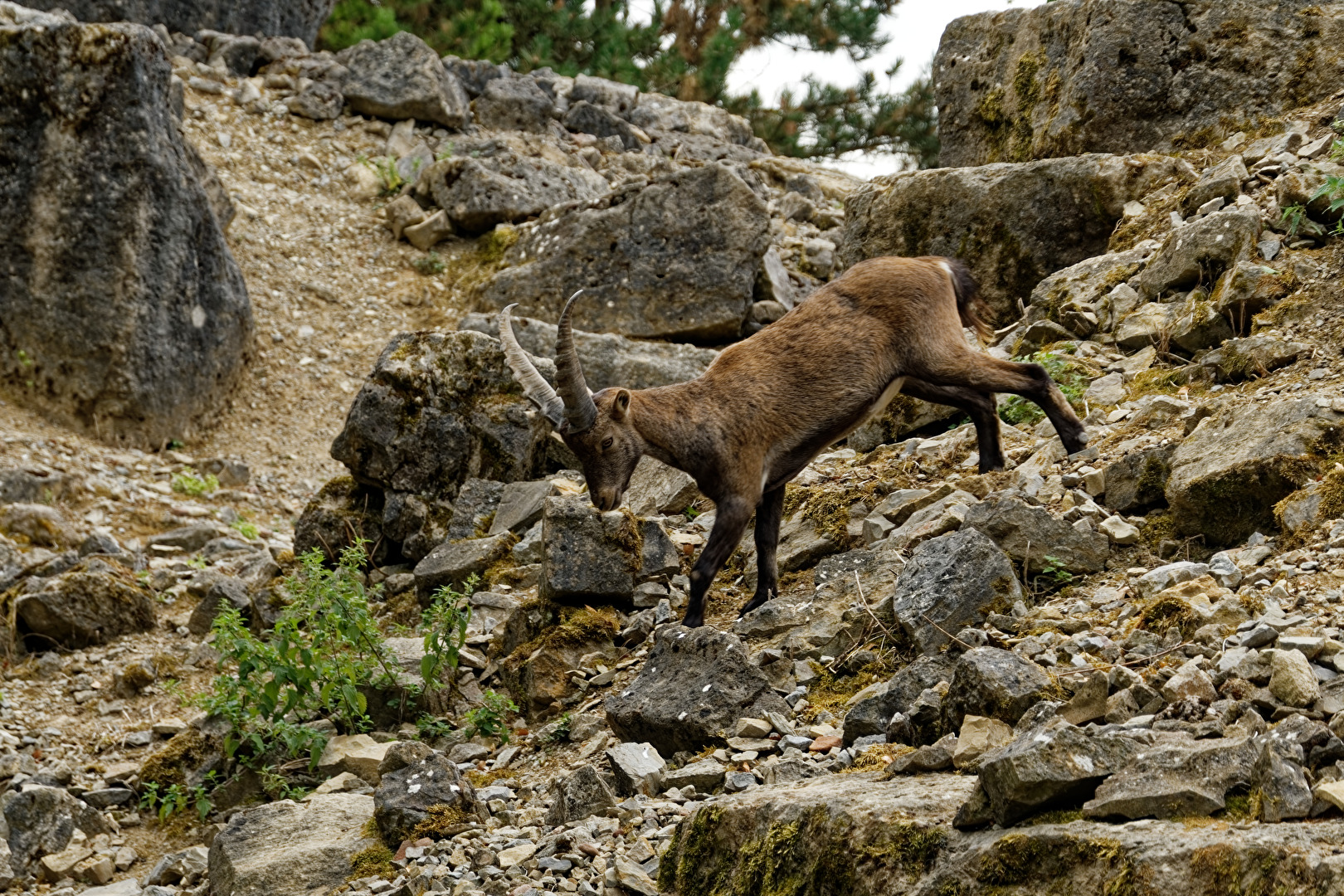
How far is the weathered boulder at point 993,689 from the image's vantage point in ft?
14.8

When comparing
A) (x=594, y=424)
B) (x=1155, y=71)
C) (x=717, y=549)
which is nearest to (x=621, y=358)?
(x=594, y=424)

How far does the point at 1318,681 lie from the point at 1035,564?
6.44 feet

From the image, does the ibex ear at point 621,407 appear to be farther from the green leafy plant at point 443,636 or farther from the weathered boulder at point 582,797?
the weathered boulder at point 582,797

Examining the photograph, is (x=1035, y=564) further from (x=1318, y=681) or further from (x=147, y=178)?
(x=147, y=178)

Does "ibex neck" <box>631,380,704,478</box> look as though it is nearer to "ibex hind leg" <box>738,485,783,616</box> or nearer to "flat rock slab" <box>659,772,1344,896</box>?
"ibex hind leg" <box>738,485,783,616</box>

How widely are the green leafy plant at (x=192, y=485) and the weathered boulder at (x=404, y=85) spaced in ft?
22.4

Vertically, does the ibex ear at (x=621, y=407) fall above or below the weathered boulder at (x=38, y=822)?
above

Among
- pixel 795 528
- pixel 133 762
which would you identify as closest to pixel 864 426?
pixel 795 528

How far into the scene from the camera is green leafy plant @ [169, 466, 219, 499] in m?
12.4

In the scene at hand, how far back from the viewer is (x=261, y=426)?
13805 millimetres

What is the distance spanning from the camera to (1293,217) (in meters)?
8.16

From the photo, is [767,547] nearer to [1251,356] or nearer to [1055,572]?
[1055,572]

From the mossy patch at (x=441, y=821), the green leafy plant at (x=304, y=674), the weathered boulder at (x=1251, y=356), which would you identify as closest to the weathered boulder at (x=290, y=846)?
the mossy patch at (x=441, y=821)

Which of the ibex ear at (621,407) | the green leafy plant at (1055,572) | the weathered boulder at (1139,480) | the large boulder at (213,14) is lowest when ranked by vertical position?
the green leafy plant at (1055,572)
